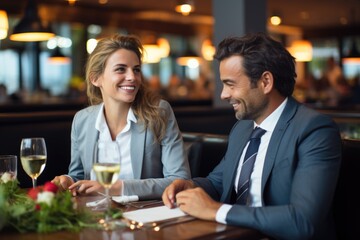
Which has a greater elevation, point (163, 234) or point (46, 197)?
point (46, 197)

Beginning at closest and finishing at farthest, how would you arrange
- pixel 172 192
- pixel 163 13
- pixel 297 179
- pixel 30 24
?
pixel 297 179, pixel 172 192, pixel 30 24, pixel 163 13

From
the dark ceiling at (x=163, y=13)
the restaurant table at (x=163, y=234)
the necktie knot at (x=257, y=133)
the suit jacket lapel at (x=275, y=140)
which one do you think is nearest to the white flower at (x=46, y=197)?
the restaurant table at (x=163, y=234)

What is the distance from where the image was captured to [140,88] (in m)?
2.90

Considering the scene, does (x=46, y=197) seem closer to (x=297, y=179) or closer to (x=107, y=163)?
(x=107, y=163)

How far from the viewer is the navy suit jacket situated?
1.83 metres

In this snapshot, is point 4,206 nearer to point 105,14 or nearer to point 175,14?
point 105,14

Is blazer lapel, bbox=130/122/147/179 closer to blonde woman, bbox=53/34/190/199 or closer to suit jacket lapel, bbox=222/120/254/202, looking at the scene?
blonde woman, bbox=53/34/190/199

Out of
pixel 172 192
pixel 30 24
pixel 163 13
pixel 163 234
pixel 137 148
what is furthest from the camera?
pixel 163 13

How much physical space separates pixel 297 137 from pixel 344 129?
2.99 m

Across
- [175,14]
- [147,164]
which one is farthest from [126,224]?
[175,14]

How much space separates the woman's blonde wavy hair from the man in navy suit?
43 cm

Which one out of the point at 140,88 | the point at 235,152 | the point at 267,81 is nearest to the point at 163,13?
the point at 140,88

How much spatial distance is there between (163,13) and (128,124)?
11.1 m

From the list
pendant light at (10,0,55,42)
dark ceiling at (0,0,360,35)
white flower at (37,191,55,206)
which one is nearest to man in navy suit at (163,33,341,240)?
white flower at (37,191,55,206)
